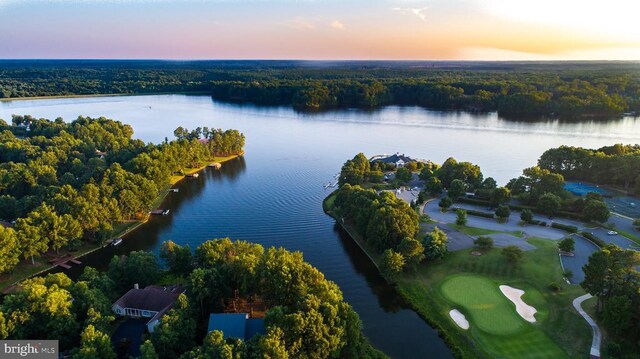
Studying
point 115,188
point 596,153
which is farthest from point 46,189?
point 596,153

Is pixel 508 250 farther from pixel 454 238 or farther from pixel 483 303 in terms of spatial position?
pixel 483 303

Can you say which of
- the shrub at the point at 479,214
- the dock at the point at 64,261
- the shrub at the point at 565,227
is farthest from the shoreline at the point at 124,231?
the shrub at the point at 565,227

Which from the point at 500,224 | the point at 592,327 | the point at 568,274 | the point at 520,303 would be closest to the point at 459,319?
the point at 520,303

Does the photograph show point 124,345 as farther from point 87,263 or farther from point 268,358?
point 87,263

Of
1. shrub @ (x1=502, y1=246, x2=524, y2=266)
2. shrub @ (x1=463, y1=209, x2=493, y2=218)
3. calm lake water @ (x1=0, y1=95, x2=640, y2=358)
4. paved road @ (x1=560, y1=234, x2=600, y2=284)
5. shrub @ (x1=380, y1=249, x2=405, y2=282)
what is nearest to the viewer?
paved road @ (x1=560, y1=234, x2=600, y2=284)

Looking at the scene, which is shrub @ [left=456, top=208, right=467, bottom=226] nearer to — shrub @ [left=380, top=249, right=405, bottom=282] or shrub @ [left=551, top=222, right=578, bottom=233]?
shrub @ [left=551, top=222, right=578, bottom=233]

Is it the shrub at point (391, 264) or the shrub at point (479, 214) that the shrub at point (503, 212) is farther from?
the shrub at point (391, 264)

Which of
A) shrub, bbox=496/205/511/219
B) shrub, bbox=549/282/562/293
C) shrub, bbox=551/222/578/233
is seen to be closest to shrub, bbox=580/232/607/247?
shrub, bbox=551/222/578/233
